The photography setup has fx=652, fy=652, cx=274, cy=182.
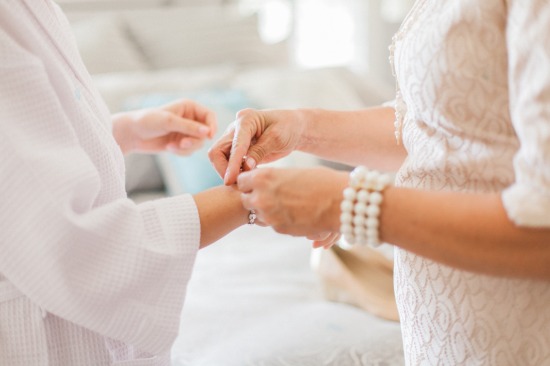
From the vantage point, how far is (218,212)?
0.98 m

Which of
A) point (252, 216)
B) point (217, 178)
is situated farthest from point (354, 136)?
point (217, 178)

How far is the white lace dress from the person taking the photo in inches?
30.2

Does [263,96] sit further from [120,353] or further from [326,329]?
[120,353]

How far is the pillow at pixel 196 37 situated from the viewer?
309cm

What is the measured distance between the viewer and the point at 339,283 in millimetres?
1626

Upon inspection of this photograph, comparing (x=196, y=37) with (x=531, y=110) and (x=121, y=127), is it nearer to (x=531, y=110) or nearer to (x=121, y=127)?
(x=121, y=127)

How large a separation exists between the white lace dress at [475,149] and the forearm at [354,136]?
0.75 feet

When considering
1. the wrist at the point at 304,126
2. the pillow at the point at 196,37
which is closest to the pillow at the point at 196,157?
the pillow at the point at 196,37

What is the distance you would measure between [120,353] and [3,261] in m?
0.24

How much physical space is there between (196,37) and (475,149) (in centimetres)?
244

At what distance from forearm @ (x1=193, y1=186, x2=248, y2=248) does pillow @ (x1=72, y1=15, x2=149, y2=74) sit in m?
1.98

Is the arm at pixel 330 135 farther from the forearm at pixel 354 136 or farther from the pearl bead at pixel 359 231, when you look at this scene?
the pearl bead at pixel 359 231

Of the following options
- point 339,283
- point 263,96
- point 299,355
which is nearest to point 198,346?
point 299,355

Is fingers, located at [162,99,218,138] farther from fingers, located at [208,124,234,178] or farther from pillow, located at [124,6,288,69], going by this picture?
pillow, located at [124,6,288,69]
